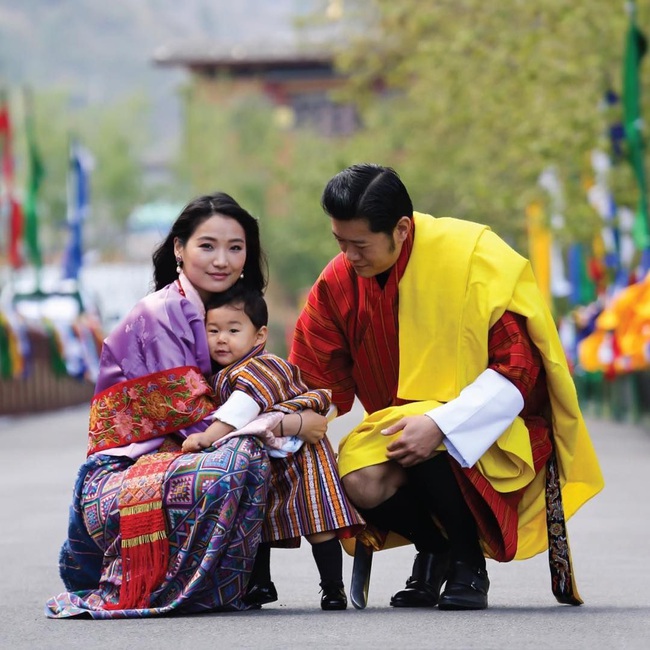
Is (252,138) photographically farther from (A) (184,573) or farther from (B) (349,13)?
(A) (184,573)

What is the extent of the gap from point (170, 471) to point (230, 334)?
1.81 feet

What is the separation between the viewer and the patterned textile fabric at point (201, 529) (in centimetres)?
565

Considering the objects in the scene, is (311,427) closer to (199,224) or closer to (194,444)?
(194,444)

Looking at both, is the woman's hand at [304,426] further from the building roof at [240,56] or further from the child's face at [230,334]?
the building roof at [240,56]

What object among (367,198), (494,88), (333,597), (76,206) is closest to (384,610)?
(333,597)

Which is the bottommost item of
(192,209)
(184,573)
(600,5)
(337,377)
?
(184,573)

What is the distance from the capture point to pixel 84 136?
2483 inches

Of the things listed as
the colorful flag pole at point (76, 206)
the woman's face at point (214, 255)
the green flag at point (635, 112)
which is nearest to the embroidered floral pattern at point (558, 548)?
the woman's face at point (214, 255)

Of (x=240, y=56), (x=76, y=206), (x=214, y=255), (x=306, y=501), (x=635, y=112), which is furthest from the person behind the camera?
(x=240, y=56)

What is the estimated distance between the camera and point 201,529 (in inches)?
224

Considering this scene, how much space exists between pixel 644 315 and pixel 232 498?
35.9ft

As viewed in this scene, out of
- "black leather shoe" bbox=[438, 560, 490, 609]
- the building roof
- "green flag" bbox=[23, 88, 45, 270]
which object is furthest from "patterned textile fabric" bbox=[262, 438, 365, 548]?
the building roof

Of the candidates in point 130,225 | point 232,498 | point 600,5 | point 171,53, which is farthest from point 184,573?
point 130,225

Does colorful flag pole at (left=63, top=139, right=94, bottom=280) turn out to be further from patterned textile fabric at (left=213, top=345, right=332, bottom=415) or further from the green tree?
patterned textile fabric at (left=213, top=345, right=332, bottom=415)
